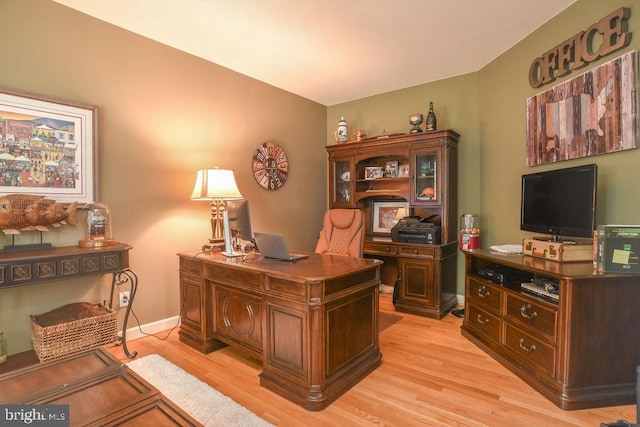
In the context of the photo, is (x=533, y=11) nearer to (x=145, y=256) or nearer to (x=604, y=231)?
(x=604, y=231)

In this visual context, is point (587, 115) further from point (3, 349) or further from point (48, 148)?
point (3, 349)

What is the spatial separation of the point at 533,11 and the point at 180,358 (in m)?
3.80

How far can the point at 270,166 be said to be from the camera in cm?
393

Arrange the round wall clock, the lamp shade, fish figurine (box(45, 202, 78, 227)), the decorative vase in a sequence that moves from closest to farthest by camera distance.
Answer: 1. fish figurine (box(45, 202, 78, 227))
2. the lamp shade
3. the round wall clock
4. the decorative vase

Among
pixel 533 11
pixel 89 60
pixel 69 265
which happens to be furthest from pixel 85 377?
pixel 533 11

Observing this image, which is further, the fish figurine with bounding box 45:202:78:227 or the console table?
the fish figurine with bounding box 45:202:78:227

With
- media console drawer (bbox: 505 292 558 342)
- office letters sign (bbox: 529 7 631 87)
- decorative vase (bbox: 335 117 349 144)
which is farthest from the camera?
decorative vase (bbox: 335 117 349 144)

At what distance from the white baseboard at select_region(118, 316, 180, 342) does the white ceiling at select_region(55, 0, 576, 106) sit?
8.22ft

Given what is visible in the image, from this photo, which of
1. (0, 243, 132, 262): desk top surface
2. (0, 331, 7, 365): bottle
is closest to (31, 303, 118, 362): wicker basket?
(0, 331, 7, 365): bottle

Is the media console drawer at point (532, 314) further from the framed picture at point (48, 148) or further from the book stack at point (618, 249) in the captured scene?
the framed picture at point (48, 148)

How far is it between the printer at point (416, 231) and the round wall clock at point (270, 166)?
1.55m

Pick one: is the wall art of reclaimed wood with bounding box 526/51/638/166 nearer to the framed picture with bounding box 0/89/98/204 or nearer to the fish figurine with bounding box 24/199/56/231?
the framed picture with bounding box 0/89/98/204

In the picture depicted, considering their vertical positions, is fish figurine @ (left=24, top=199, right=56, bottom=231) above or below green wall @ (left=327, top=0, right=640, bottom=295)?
below

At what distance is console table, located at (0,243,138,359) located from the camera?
6.18 ft
